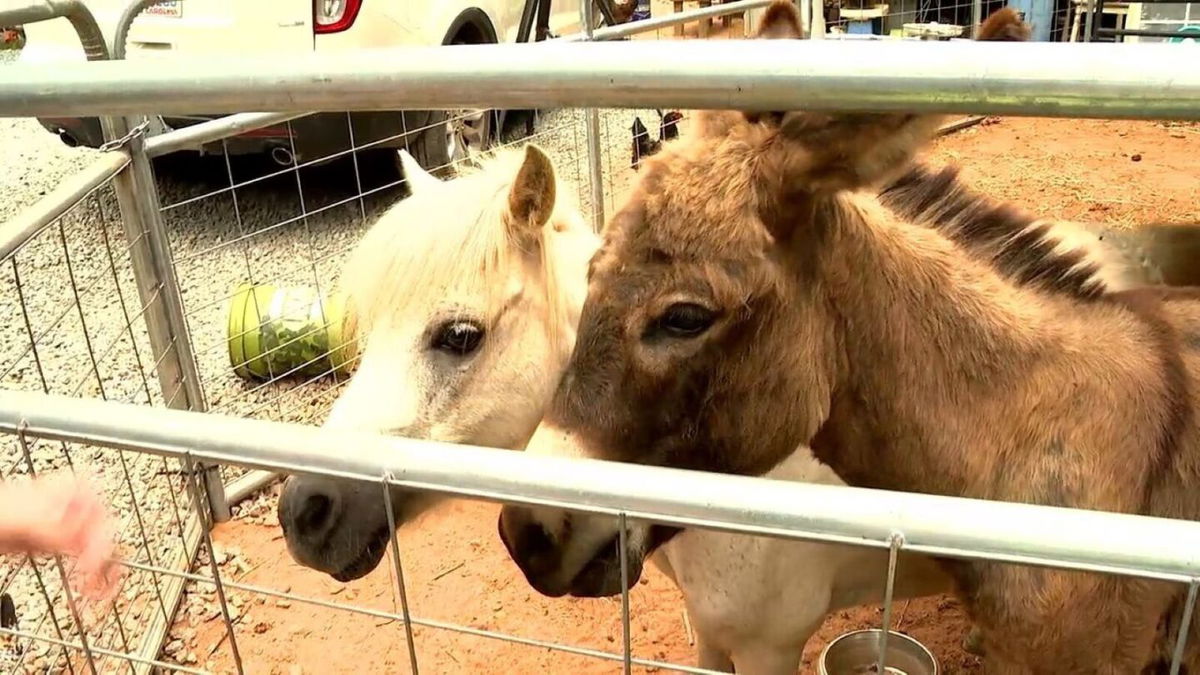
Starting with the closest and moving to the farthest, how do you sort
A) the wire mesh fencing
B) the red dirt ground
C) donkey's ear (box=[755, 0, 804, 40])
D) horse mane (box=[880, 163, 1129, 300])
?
horse mane (box=[880, 163, 1129, 300]) → donkey's ear (box=[755, 0, 804, 40]) → the wire mesh fencing → the red dirt ground

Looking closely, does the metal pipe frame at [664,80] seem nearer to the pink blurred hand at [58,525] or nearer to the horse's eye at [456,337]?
the pink blurred hand at [58,525]

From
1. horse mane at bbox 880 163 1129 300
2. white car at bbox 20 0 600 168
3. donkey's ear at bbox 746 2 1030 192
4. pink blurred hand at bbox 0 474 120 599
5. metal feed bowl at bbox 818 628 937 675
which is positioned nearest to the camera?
pink blurred hand at bbox 0 474 120 599

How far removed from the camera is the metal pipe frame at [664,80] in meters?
0.89

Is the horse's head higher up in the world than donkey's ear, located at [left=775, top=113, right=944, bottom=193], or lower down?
lower down

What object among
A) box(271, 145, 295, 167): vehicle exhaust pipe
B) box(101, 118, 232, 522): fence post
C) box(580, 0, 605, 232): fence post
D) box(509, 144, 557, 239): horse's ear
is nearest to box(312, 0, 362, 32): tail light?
box(271, 145, 295, 167): vehicle exhaust pipe

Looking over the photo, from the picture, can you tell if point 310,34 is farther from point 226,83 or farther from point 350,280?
point 226,83

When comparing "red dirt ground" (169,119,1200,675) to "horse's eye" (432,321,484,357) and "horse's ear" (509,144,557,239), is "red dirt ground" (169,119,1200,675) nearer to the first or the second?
"horse's eye" (432,321,484,357)

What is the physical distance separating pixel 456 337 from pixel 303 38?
12.1ft

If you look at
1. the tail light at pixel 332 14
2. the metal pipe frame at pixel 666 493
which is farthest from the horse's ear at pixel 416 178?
the tail light at pixel 332 14

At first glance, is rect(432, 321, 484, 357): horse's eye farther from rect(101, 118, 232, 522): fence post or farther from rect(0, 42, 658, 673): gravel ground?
rect(101, 118, 232, 522): fence post

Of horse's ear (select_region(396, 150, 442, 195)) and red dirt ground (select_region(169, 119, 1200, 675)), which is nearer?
horse's ear (select_region(396, 150, 442, 195))

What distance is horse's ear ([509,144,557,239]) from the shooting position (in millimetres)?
2234

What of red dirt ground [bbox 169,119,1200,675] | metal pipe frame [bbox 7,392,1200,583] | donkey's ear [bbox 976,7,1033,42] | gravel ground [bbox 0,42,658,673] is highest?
donkey's ear [bbox 976,7,1033,42]

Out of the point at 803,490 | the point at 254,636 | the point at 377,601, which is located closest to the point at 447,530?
the point at 377,601
